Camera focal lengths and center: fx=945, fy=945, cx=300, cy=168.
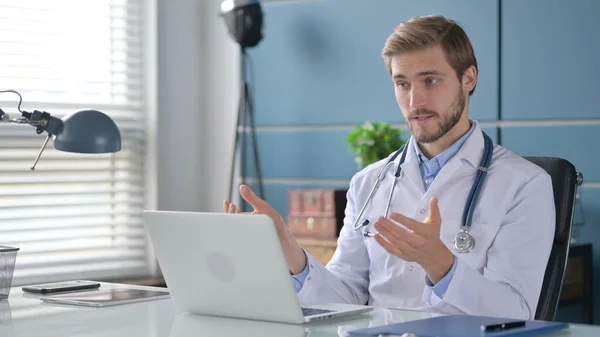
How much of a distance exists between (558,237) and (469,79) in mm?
512

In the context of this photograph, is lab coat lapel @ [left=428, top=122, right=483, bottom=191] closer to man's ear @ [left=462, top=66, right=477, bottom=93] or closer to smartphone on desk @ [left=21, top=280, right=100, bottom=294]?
man's ear @ [left=462, top=66, right=477, bottom=93]

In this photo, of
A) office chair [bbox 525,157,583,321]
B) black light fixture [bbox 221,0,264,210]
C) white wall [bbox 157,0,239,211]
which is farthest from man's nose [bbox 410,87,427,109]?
white wall [bbox 157,0,239,211]

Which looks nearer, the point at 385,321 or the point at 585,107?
the point at 385,321

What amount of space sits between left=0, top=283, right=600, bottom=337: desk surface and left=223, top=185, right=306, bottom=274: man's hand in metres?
0.28

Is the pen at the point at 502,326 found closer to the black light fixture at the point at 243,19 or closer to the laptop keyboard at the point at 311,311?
the laptop keyboard at the point at 311,311

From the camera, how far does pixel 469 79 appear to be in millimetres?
2525

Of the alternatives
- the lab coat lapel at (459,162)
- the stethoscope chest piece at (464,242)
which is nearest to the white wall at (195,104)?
the lab coat lapel at (459,162)

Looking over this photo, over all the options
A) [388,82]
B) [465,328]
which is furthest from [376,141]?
[465,328]

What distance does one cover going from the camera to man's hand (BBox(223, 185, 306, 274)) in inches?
82.7

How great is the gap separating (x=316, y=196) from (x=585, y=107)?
1.20 meters

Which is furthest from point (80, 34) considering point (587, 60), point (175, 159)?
point (587, 60)

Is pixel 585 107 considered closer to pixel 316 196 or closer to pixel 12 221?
pixel 316 196

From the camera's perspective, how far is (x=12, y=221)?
4188 millimetres

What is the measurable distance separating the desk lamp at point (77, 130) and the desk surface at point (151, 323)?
37 centimetres
